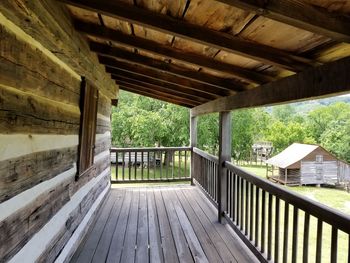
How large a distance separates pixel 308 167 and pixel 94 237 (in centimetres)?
1586

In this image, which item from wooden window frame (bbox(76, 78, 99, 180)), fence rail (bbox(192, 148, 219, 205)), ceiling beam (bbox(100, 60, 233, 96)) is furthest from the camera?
fence rail (bbox(192, 148, 219, 205))

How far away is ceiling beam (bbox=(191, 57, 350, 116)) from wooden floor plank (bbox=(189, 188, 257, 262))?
5.37ft

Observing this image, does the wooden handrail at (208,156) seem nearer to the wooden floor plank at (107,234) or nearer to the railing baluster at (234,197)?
the railing baluster at (234,197)

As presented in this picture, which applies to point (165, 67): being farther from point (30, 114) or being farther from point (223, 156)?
point (30, 114)

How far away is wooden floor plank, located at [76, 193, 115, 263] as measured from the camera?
9.98ft

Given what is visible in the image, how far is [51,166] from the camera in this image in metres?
2.32

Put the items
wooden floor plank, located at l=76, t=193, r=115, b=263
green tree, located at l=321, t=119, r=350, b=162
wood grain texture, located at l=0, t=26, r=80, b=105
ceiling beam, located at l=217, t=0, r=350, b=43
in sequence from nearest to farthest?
1. ceiling beam, located at l=217, t=0, r=350, b=43
2. wood grain texture, located at l=0, t=26, r=80, b=105
3. wooden floor plank, located at l=76, t=193, r=115, b=263
4. green tree, located at l=321, t=119, r=350, b=162

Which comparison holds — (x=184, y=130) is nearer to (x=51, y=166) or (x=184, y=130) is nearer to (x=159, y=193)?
(x=159, y=193)

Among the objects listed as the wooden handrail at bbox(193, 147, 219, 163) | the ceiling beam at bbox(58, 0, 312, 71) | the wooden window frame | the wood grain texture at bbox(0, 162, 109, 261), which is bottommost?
the wood grain texture at bbox(0, 162, 109, 261)

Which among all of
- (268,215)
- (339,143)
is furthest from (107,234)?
(339,143)

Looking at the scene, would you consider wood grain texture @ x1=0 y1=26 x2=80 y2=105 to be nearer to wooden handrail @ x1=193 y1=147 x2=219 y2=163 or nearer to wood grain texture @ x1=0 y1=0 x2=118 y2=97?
wood grain texture @ x1=0 y1=0 x2=118 y2=97

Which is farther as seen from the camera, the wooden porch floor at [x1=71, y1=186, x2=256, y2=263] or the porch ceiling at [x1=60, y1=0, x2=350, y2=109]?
the wooden porch floor at [x1=71, y1=186, x2=256, y2=263]

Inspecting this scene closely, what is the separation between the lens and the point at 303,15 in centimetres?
132

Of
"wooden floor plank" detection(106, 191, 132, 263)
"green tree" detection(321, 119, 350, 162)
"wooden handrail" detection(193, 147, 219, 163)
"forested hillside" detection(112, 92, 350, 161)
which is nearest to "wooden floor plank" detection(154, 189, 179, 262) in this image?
"wooden floor plank" detection(106, 191, 132, 263)
